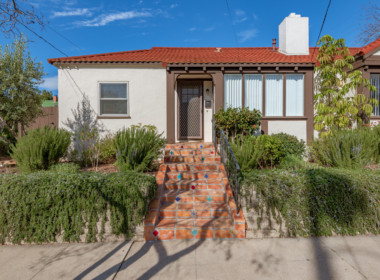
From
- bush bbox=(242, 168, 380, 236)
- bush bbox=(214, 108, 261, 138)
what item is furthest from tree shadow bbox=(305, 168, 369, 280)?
bush bbox=(214, 108, 261, 138)

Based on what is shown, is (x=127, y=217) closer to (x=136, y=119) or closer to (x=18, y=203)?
(x=18, y=203)

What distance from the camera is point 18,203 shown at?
3.49 metres

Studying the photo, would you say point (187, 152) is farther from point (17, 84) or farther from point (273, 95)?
point (17, 84)

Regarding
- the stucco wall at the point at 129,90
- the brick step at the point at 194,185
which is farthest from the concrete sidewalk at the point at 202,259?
the stucco wall at the point at 129,90

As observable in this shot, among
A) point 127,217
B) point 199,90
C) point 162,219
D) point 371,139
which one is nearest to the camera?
point 127,217

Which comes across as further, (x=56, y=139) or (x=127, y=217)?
(x=56, y=139)

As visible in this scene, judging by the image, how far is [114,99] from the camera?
26.0 feet

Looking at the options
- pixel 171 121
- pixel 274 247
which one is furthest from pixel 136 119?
pixel 274 247

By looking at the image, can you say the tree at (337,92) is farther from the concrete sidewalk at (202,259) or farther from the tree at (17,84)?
the tree at (17,84)

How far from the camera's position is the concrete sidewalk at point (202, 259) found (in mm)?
2758

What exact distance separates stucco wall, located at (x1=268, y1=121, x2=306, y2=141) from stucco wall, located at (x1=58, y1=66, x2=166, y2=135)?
12.2 feet

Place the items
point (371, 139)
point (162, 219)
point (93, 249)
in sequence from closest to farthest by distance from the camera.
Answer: point (93, 249) → point (162, 219) → point (371, 139)

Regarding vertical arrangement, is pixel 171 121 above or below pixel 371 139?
above

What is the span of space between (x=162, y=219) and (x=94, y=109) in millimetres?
5485
